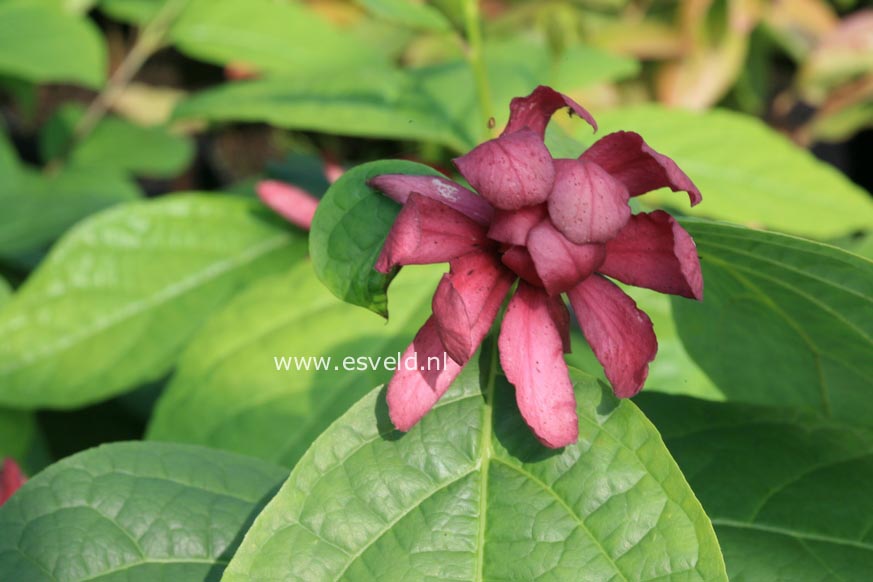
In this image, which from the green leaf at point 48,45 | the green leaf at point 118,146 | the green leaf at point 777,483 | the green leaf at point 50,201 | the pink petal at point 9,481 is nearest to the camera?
the green leaf at point 777,483

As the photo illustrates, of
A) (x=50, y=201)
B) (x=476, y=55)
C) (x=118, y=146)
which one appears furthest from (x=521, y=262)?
(x=118, y=146)

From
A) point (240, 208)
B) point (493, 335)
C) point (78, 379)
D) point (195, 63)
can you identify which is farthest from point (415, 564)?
point (195, 63)

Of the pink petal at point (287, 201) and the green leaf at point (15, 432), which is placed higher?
the pink petal at point (287, 201)

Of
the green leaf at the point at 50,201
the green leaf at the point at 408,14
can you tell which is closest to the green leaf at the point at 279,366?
the green leaf at the point at 408,14

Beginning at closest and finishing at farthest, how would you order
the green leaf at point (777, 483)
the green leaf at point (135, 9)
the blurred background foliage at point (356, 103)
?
1. the green leaf at point (777, 483)
2. the blurred background foliage at point (356, 103)
3. the green leaf at point (135, 9)

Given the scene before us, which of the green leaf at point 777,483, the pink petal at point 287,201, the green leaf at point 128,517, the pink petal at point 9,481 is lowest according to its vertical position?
the pink petal at point 9,481

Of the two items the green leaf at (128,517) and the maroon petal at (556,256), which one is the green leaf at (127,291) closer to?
the green leaf at (128,517)

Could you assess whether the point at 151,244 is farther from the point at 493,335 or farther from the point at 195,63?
the point at 195,63
